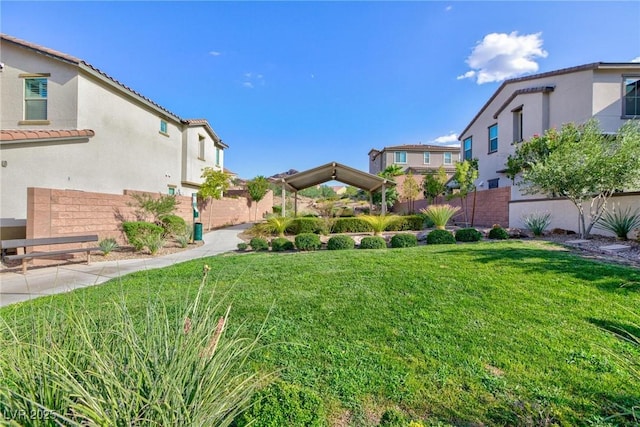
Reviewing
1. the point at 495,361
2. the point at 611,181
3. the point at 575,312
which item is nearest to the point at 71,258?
the point at 495,361

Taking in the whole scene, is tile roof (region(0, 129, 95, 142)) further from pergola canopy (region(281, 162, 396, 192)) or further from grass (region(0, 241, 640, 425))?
pergola canopy (region(281, 162, 396, 192))

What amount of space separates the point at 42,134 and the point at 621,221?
64.1ft

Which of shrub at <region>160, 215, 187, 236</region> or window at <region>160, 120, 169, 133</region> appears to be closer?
shrub at <region>160, 215, 187, 236</region>

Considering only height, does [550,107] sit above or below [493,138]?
above

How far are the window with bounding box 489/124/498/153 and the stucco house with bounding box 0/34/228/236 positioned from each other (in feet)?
75.4

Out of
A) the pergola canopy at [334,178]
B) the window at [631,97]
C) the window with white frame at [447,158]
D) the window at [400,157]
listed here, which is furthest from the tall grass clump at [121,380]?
the window with white frame at [447,158]

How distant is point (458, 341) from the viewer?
3250mm

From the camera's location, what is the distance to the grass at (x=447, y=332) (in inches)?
92.6

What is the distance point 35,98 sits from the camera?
11.3 metres

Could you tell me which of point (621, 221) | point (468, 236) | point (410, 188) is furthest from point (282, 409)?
point (410, 188)

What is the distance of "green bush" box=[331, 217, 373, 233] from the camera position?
1352 centimetres

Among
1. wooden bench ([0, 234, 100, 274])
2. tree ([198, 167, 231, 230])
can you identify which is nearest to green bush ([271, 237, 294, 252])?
wooden bench ([0, 234, 100, 274])

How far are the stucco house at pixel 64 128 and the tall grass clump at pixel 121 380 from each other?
11.1 meters

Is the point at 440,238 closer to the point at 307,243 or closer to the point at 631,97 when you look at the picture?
the point at 307,243
